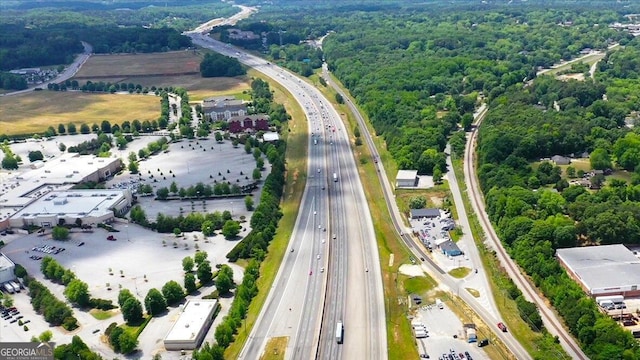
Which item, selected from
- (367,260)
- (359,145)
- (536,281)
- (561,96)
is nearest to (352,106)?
(359,145)

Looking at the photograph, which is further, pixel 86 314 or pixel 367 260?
pixel 367 260

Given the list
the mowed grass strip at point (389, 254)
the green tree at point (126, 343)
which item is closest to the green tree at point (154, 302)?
the green tree at point (126, 343)

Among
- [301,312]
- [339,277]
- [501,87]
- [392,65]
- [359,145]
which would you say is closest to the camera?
[301,312]

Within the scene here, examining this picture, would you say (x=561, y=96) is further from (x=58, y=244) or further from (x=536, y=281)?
(x=58, y=244)

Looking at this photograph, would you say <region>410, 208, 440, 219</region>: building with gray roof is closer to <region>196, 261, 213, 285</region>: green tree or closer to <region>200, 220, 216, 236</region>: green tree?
<region>200, 220, 216, 236</region>: green tree

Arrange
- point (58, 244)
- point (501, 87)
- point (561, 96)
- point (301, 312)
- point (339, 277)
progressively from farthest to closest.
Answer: point (501, 87) → point (561, 96) → point (58, 244) → point (339, 277) → point (301, 312)

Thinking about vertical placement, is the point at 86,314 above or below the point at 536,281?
below

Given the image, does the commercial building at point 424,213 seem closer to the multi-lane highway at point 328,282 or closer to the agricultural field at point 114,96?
the multi-lane highway at point 328,282

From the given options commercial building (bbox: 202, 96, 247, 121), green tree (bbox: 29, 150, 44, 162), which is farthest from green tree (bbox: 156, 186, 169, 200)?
commercial building (bbox: 202, 96, 247, 121)
